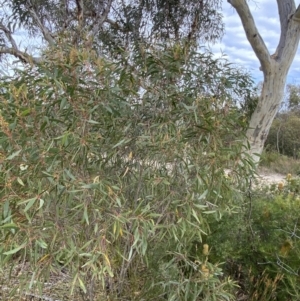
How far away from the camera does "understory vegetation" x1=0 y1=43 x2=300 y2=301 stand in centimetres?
122

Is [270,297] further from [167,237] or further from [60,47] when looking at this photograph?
[60,47]

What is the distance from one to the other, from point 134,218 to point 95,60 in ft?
2.08

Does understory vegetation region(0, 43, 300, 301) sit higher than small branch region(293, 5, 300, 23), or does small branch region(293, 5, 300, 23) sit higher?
small branch region(293, 5, 300, 23)

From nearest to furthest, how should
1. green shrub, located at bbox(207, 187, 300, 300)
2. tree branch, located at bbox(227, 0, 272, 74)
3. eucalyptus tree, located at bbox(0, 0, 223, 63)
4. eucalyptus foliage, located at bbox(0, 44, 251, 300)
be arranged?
eucalyptus foliage, located at bbox(0, 44, 251, 300), green shrub, located at bbox(207, 187, 300, 300), tree branch, located at bbox(227, 0, 272, 74), eucalyptus tree, located at bbox(0, 0, 223, 63)

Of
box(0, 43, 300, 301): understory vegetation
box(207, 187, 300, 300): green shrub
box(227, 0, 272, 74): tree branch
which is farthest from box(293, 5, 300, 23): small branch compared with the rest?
box(207, 187, 300, 300): green shrub

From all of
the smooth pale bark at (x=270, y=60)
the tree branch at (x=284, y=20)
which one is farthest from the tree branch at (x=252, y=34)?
the tree branch at (x=284, y=20)

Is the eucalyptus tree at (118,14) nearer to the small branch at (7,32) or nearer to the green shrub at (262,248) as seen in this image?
the small branch at (7,32)

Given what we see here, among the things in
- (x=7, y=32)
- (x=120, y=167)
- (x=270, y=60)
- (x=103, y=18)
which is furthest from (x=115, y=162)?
(x=7, y=32)

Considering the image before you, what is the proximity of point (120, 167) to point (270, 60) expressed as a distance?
2.63 metres

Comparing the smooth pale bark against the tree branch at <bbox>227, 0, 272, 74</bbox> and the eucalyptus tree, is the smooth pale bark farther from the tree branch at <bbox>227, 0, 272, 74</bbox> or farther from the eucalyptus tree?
the eucalyptus tree

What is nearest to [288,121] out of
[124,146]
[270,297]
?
[270,297]

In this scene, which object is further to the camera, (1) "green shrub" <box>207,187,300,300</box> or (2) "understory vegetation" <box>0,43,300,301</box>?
(1) "green shrub" <box>207,187,300,300</box>

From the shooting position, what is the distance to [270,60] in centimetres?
357

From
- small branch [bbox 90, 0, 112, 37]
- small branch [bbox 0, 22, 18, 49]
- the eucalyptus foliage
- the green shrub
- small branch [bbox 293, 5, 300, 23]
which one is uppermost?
small branch [bbox 90, 0, 112, 37]
